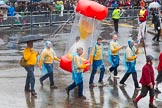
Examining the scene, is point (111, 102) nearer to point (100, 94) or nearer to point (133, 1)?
point (100, 94)

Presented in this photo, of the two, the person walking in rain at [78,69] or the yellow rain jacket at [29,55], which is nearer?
the person walking in rain at [78,69]

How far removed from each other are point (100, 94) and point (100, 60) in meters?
1.56

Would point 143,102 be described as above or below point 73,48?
below

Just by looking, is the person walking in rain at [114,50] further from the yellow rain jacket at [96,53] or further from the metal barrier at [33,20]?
the metal barrier at [33,20]

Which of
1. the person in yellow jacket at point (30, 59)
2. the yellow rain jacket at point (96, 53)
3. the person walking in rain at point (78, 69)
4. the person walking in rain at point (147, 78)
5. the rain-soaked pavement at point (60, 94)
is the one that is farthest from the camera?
the yellow rain jacket at point (96, 53)

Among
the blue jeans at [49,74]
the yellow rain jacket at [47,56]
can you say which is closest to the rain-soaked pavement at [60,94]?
the blue jeans at [49,74]

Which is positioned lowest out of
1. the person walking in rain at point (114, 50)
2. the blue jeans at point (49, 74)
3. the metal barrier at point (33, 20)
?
the metal barrier at point (33, 20)

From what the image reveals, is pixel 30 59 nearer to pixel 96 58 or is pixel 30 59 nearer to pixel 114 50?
pixel 96 58

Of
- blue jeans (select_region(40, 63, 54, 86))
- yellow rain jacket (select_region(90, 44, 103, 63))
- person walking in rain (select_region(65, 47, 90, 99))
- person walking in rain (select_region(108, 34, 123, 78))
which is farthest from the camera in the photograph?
person walking in rain (select_region(108, 34, 123, 78))

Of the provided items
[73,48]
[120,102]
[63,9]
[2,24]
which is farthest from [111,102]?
[63,9]

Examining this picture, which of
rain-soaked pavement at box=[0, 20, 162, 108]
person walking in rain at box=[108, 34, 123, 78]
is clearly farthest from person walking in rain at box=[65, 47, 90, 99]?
person walking in rain at box=[108, 34, 123, 78]

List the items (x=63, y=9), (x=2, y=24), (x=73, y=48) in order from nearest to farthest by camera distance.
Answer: (x=73, y=48) < (x=2, y=24) < (x=63, y=9)

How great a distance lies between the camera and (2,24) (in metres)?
34.0

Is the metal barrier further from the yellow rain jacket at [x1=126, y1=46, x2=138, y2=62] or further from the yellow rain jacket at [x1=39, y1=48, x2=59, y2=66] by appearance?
the yellow rain jacket at [x1=126, y1=46, x2=138, y2=62]
